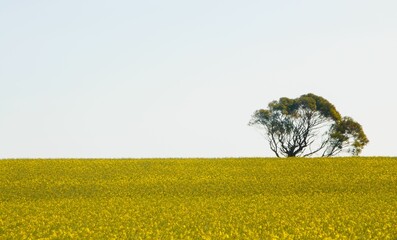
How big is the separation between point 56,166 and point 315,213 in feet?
96.8

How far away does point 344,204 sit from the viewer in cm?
3566

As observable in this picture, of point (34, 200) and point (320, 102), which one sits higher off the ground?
point (320, 102)

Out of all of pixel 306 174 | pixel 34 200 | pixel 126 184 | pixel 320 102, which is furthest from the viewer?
pixel 320 102

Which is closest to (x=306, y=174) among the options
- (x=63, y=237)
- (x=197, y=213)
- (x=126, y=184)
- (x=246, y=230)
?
(x=126, y=184)

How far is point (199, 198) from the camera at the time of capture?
37719 millimetres

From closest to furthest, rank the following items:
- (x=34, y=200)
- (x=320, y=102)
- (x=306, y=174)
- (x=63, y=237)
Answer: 1. (x=63, y=237)
2. (x=34, y=200)
3. (x=306, y=174)
4. (x=320, y=102)

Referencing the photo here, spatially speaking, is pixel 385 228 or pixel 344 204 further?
pixel 344 204

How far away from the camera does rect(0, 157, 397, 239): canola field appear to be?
2542cm

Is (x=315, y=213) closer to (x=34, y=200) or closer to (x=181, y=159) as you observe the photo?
(x=34, y=200)

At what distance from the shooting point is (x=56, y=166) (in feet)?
174

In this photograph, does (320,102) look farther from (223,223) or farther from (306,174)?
(223,223)

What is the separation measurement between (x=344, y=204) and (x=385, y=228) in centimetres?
989

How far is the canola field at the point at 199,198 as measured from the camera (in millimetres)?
25422

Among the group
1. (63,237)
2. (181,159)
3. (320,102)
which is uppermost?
(320,102)
